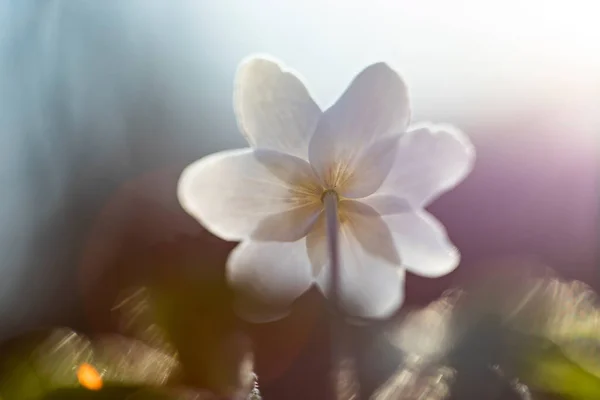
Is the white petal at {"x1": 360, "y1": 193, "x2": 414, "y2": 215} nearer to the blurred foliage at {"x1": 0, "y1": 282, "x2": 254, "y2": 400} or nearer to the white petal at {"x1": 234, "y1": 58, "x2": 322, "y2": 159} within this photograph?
the white petal at {"x1": 234, "y1": 58, "x2": 322, "y2": 159}

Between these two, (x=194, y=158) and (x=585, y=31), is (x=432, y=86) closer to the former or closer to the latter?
(x=585, y=31)

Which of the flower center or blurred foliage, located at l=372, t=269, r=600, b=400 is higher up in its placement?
the flower center

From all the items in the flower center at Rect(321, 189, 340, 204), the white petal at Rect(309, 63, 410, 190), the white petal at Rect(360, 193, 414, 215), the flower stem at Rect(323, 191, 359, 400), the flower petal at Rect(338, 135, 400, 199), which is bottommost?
the flower stem at Rect(323, 191, 359, 400)

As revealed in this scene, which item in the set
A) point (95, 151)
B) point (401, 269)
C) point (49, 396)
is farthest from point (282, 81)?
point (95, 151)

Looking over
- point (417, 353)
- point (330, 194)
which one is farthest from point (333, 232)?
point (417, 353)

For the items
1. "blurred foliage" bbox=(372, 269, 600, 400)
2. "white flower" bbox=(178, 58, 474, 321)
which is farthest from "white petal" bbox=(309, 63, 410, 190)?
"blurred foliage" bbox=(372, 269, 600, 400)

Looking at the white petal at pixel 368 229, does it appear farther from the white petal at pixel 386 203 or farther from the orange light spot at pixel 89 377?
the orange light spot at pixel 89 377

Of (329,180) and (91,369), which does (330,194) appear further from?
(91,369)
